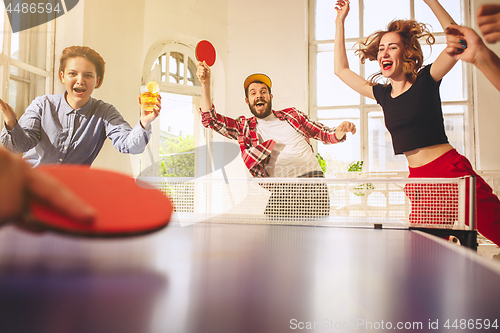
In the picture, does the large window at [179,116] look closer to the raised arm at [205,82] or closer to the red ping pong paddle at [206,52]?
the red ping pong paddle at [206,52]

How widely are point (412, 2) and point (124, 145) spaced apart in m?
3.88

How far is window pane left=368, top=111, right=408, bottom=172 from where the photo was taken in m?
4.09

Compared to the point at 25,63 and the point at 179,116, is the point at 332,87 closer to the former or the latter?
the point at 179,116

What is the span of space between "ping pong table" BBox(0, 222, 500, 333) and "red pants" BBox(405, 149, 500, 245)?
1.19 meters

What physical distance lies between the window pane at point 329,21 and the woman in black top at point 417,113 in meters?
0.74

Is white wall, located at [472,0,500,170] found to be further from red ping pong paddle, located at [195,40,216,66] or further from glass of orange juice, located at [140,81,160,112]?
glass of orange juice, located at [140,81,160,112]

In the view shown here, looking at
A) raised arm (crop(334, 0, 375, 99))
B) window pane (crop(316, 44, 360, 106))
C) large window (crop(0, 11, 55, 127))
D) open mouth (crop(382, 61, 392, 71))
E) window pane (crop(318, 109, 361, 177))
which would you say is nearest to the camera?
open mouth (crop(382, 61, 392, 71))

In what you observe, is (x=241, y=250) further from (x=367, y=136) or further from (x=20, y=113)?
(x=367, y=136)

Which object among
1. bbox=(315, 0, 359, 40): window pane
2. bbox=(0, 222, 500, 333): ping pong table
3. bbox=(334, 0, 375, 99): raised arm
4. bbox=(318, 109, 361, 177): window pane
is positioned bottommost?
bbox=(0, 222, 500, 333): ping pong table

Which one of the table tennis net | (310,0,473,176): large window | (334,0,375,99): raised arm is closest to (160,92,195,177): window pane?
the table tennis net

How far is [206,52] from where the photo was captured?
358cm

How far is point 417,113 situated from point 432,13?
2289 millimetres

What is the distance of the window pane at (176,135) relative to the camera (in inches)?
163

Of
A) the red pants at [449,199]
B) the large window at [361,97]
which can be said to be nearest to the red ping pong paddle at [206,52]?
the large window at [361,97]
